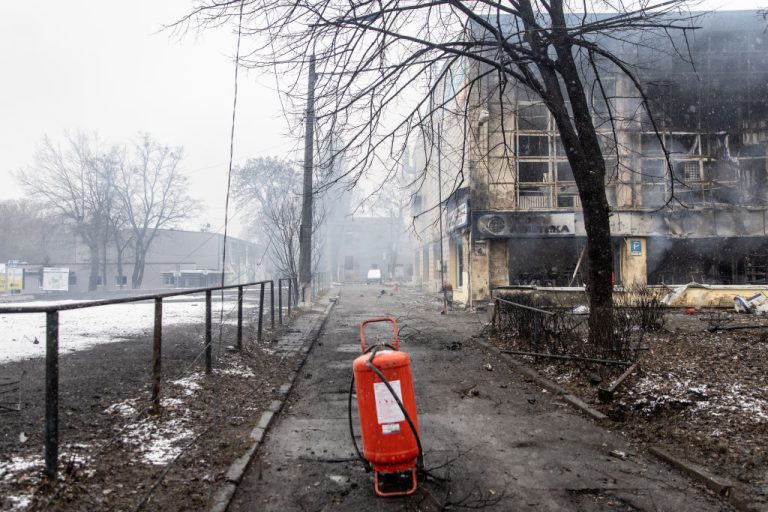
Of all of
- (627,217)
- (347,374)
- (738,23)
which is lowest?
(347,374)

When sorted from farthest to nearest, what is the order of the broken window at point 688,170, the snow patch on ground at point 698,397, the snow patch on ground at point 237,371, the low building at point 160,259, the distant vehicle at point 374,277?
the distant vehicle at point 374,277, the low building at point 160,259, the broken window at point 688,170, the snow patch on ground at point 237,371, the snow patch on ground at point 698,397

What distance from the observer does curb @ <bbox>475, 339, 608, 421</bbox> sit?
17.0 ft

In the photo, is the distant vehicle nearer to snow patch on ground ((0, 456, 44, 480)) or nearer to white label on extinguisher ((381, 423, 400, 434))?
snow patch on ground ((0, 456, 44, 480))

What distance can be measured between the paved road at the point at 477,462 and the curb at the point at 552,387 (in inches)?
4.7

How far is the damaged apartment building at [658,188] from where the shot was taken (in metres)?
18.7

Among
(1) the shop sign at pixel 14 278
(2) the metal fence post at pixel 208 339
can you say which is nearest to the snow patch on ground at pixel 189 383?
(2) the metal fence post at pixel 208 339

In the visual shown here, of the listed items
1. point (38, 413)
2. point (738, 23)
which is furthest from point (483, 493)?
point (738, 23)

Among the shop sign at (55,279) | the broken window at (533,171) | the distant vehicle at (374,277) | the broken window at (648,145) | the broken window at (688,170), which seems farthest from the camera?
the distant vehicle at (374,277)

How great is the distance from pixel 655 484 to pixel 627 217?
1710cm

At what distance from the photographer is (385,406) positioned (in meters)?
3.32

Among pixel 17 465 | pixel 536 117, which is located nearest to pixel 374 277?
pixel 536 117

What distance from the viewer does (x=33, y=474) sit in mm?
3223

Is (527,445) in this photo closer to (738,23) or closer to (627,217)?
(627,217)

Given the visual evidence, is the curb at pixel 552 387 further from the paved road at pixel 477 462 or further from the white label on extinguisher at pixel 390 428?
the white label on extinguisher at pixel 390 428
